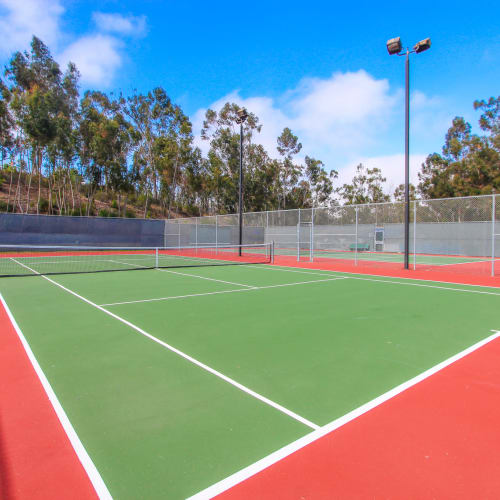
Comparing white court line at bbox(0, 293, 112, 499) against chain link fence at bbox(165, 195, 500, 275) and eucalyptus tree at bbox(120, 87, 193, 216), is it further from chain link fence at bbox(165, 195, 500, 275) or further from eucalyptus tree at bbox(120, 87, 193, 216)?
eucalyptus tree at bbox(120, 87, 193, 216)

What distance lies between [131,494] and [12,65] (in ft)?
145

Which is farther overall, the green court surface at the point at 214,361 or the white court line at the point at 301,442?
the green court surface at the point at 214,361

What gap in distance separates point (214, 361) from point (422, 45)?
559 inches

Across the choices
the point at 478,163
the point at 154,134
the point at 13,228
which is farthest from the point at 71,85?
the point at 478,163

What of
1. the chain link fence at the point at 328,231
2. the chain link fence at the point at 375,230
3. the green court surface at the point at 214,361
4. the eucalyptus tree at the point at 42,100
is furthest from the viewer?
the eucalyptus tree at the point at 42,100

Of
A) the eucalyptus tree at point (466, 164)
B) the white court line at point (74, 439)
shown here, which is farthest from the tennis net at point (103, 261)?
the eucalyptus tree at point (466, 164)

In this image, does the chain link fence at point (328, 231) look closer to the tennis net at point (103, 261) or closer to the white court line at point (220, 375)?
the tennis net at point (103, 261)

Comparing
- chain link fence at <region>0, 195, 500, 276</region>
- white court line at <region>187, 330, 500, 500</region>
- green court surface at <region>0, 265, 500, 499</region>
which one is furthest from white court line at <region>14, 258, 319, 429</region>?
chain link fence at <region>0, 195, 500, 276</region>

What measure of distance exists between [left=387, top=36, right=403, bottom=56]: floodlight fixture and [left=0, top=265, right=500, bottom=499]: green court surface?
9792 mm

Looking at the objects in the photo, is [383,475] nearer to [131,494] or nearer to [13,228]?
[131,494]

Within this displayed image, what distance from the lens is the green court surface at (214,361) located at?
243cm

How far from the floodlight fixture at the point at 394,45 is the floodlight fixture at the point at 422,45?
57 centimetres

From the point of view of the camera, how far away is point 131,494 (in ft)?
6.59

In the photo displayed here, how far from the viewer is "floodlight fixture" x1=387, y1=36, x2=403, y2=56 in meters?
13.4
